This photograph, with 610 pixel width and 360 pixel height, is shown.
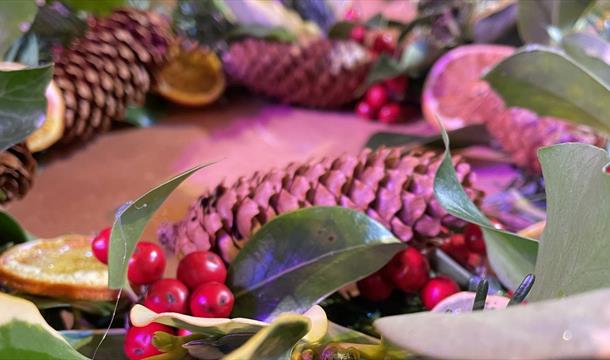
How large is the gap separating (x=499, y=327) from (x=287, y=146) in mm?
523

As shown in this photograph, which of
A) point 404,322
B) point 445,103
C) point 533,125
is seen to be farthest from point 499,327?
point 445,103

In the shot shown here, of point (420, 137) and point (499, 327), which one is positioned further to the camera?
point (420, 137)

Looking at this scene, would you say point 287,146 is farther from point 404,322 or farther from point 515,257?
point 404,322

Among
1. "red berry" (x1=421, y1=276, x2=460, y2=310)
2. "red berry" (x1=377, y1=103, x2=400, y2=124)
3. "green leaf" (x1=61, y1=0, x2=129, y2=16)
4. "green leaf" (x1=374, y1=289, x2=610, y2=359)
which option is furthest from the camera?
"red berry" (x1=377, y1=103, x2=400, y2=124)

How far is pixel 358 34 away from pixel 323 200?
0.45 metres

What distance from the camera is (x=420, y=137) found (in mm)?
589

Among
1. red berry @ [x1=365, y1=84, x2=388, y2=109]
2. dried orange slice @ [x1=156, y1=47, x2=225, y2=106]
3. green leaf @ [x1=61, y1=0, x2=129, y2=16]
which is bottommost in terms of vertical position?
dried orange slice @ [x1=156, y1=47, x2=225, y2=106]

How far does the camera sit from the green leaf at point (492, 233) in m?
0.29

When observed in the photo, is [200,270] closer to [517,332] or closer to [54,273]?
[54,273]

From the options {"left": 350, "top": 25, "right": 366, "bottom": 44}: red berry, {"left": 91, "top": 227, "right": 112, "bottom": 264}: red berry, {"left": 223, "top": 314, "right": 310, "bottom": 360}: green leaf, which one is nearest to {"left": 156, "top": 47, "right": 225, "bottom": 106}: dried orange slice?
{"left": 350, "top": 25, "right": 366, "bottom": 44}: red berry

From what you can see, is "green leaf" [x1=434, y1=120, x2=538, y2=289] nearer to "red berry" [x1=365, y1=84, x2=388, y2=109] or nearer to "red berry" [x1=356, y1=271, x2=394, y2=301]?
"red berry" [x1=356, y1=271, x2=394, y2=301]

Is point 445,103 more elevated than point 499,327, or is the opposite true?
point 499,327

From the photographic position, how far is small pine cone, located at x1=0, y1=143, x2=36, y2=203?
0.38 metres

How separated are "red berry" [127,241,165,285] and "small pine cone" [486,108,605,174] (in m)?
0.35
